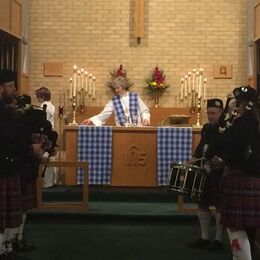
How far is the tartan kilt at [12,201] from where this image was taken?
5.30 meters

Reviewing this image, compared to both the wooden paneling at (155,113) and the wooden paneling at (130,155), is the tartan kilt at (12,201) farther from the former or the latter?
the wooden paneling at (155,113)

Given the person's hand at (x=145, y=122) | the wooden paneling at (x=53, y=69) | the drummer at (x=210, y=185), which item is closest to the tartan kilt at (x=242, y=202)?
the drummer at (x=210, y=185)

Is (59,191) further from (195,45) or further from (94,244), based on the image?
(195,45)

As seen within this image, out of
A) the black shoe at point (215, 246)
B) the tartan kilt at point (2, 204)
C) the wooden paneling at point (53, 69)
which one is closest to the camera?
the tartan kilt at point (2, 204)

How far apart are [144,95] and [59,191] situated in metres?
3.49

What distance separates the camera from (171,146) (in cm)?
989

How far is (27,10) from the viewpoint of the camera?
39.8 ft

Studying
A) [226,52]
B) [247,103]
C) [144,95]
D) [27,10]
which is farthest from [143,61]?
[247,103]

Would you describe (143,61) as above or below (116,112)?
above

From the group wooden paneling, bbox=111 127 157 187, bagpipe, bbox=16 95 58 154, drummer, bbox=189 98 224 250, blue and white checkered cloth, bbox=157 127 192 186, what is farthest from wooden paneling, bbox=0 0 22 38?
drummer, bbox=189 98 224 250

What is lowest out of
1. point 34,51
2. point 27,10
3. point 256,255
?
point 256,255

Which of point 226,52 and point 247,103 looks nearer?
point 247,103

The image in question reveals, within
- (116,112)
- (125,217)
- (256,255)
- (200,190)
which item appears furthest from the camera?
(116,112)

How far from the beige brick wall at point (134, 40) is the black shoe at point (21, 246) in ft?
19.8
